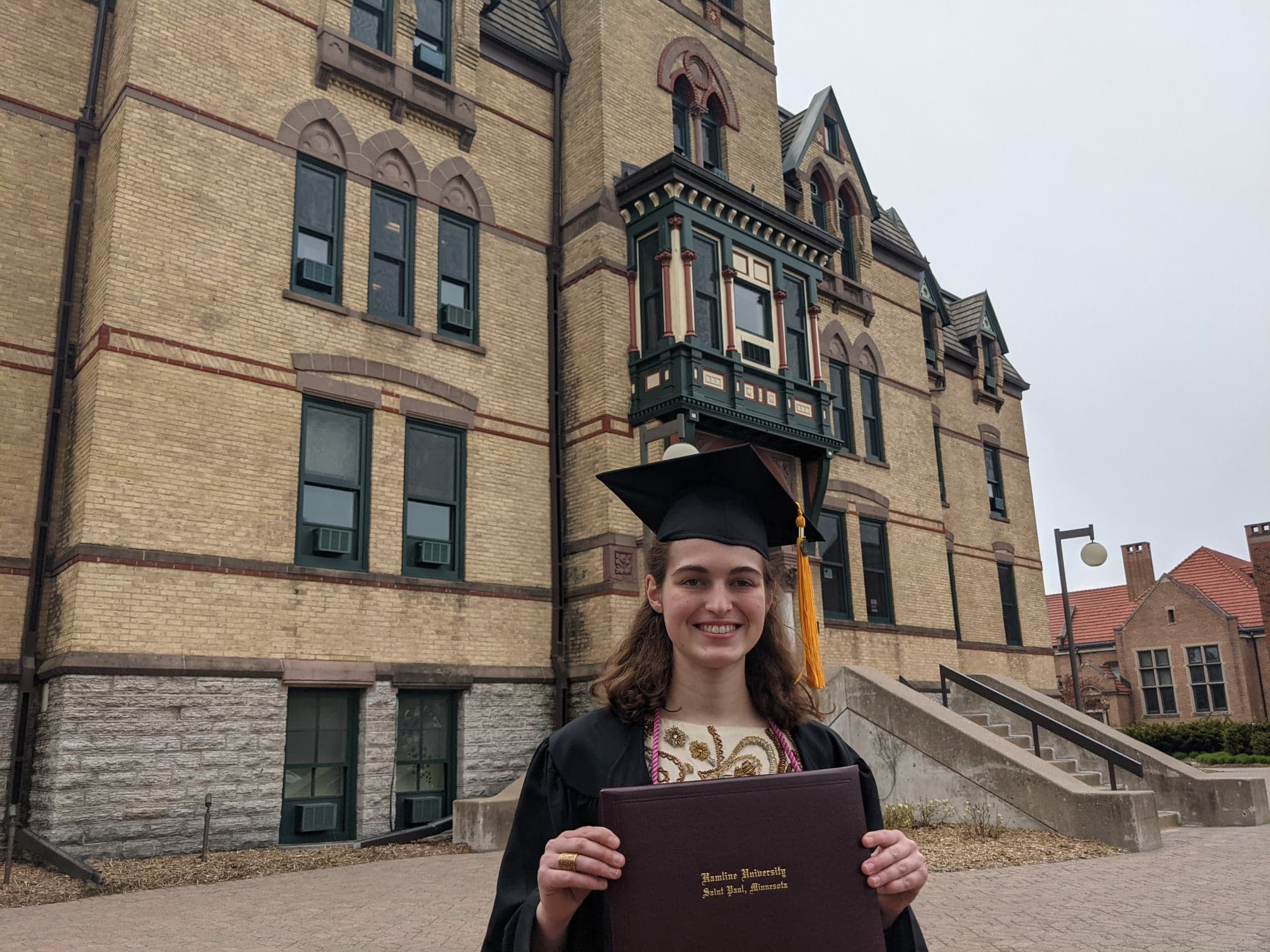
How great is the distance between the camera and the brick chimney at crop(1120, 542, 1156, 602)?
165 ft

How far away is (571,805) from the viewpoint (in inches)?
108

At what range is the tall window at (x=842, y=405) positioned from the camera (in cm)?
2117

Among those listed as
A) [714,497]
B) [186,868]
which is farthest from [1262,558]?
[714,497]

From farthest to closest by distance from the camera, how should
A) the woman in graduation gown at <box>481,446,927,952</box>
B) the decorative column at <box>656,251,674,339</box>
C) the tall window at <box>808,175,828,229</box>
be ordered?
1. the tall window at <box>808,175,828,229</box>
2. the decorative column at <box>656,251,674,339</box>
3. the woman in graduation gown at <box>481,446,927,952</box>

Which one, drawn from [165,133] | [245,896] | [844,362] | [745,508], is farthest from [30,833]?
[844,362]

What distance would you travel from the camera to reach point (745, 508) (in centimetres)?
313

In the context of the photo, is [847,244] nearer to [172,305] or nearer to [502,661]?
[502,661]

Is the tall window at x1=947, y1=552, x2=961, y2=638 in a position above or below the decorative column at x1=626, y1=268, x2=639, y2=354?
below

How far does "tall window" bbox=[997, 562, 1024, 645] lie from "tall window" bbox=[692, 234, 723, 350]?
42.8ft

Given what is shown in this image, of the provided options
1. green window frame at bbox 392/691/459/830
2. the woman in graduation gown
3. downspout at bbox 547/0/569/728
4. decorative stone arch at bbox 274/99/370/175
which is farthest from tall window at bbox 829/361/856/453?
the woman in graduation gown

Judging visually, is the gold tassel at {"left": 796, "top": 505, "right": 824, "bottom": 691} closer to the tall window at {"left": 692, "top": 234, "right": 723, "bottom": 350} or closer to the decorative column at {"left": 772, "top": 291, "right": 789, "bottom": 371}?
the tall window at {"left": 692, "top": 234, "right": 723, "bottom": 350}

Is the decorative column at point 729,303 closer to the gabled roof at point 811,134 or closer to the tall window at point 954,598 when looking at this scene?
the gabled roof at point 811,134

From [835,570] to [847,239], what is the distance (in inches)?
317

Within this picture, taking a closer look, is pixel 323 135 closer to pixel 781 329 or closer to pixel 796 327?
A: pixel 781 329
